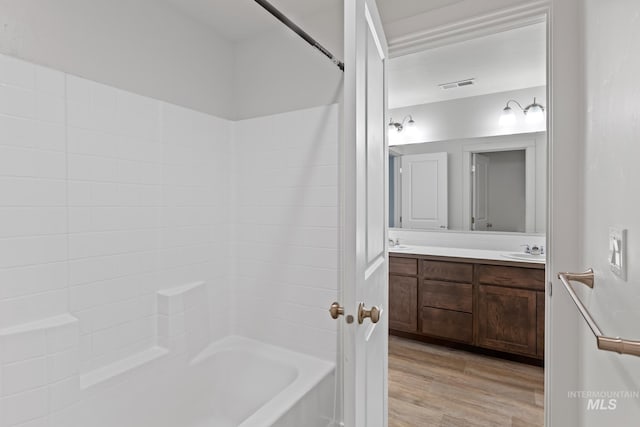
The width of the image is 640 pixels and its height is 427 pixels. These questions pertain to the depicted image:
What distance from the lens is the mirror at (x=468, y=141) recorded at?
106 inches

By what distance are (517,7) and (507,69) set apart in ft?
4.71

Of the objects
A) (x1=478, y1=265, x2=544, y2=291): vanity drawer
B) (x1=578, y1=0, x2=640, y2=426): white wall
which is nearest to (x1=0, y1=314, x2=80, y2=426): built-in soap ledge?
(x1=578, y1=0, x2=640, y2=426): white wall

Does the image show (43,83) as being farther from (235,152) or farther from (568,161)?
(568,161)

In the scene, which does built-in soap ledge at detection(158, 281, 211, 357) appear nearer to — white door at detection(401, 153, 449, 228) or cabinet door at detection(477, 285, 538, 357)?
cabinet door at detection(477, 285, 538, 357)

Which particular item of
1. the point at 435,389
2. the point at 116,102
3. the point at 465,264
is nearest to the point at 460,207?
the point at 465,264

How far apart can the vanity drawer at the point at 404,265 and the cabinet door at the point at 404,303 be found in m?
0.06

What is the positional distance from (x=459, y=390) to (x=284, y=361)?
4.30 feet

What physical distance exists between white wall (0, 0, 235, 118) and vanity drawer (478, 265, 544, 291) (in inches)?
94.0

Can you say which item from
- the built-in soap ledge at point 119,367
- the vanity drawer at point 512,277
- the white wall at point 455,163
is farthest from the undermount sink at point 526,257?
the built-in soap ledge at point 119,367

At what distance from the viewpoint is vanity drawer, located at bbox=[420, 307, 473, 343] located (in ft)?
9.39

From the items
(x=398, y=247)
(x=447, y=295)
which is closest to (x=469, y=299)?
(x=447, y=295)

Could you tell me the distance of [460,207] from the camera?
3381mm

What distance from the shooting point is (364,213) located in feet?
3.96

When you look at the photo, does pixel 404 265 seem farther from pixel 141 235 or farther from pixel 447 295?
pixel 141 235
